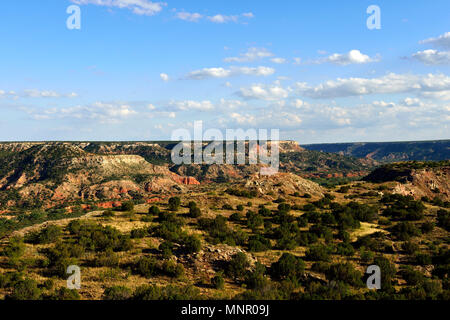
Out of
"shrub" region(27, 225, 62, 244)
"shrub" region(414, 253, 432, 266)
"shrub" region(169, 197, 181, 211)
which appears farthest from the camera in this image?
"shrub" region(169, 197, 181, 211)

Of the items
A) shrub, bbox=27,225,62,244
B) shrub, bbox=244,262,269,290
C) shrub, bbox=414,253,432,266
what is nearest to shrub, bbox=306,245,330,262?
shrub, bbox=244,262,269,290

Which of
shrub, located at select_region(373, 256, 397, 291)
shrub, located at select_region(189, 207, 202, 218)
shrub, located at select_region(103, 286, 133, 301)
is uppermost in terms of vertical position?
shrub, located at select_region(189, 207, 202, 218)

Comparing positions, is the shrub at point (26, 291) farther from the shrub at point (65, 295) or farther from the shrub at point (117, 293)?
the shrub at point (117, 293)

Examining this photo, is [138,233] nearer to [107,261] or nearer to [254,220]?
[107,261]

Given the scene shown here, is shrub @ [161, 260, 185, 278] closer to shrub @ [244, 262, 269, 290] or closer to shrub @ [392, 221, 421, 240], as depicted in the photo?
shrub @ [244, 262, 269, 290]

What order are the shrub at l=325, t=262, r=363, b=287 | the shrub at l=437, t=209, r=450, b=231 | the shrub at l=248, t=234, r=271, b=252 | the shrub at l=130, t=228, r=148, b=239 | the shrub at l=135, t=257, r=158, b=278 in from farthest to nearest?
the shrub at l=437, t=209, r=450, b=231, the shrub at l=130, t=228, r=148, b=239, the shrub at l=248, t=234, r=271, b=252, the shrub at l=135, t=257, r=158, b=278, the shrub at l=325, t=262, r=363, b=287
